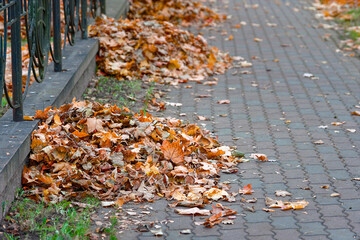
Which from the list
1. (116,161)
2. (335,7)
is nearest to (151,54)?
(116,161)

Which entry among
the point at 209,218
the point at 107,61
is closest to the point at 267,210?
the point at 209,218

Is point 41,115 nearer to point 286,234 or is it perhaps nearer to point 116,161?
point 116,161

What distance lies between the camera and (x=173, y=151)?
5387 mm

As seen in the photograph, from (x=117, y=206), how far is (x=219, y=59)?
5.39m

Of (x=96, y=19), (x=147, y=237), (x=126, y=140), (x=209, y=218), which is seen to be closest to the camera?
(x=147, y=237)

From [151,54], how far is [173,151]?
384cm

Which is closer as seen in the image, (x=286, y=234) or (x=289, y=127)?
(x=286, y=234)

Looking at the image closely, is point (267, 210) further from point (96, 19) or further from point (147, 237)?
point (96, 19)

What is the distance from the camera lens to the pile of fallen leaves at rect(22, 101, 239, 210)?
16.0 feet

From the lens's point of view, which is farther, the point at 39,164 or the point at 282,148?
→ the point at 282,148

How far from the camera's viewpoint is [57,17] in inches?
279

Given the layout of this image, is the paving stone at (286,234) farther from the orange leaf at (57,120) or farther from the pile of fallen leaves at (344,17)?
the pile of fallen leaves at (344,17)

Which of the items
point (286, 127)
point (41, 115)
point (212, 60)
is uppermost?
point (41, 115)

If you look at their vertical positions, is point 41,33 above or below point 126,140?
above
